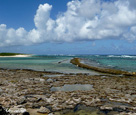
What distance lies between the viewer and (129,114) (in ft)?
32.6

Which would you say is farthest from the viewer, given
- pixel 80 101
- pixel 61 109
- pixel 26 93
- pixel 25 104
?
pixel 26 93

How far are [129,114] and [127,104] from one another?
8.81 feet

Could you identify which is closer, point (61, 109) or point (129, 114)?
point (129, 114)

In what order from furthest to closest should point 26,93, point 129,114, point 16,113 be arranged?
point 26,93 → point 129,114 → point 16,113

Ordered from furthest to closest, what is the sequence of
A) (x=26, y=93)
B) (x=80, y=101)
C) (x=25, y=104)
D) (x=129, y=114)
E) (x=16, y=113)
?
1. (x=26, y=93)
2. (x=80, y=101)
3. (x=25, y=104)
4. (x=129, y=114)
5. (x=16, y=113)

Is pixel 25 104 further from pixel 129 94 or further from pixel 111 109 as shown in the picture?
pixel 129 94

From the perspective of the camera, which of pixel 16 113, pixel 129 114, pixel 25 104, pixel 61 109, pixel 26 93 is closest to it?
pixel 16 113

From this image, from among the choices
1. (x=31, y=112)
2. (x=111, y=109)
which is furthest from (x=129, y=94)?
(x=31, y=112)

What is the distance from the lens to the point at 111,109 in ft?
36.4

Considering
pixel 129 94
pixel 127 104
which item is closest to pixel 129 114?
pixel 127 104

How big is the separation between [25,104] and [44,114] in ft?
7.93

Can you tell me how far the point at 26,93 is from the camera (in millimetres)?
14875

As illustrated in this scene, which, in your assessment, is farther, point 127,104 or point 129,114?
point 127,104

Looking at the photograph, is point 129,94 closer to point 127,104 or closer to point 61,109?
point 127,104
